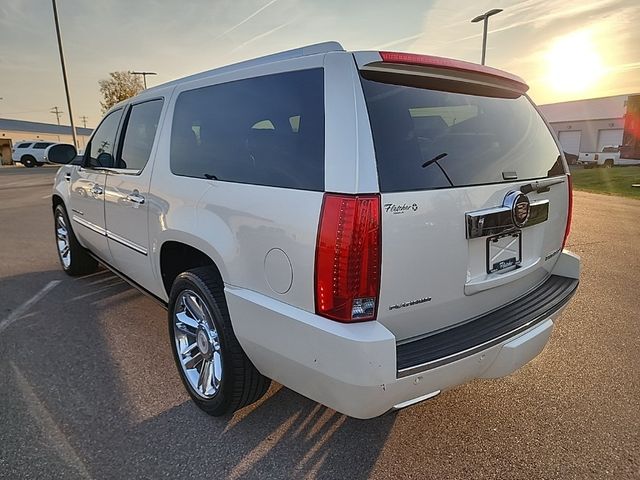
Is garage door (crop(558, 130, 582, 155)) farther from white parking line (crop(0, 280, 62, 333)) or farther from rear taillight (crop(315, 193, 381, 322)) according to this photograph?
rear taillight (crop(315, 193, 381, 322))

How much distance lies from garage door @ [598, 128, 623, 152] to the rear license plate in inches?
2085

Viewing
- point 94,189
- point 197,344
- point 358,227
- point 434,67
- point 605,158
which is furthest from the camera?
point 605,158

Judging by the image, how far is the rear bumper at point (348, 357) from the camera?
1732 millimetres

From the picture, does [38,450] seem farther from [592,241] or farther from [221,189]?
[592,241]

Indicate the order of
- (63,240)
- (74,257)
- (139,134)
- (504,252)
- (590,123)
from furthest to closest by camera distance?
1. (590,123)
2. (63,240)
3. (74,257)
4. (139,134)
5. (504,252)

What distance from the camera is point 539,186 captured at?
2365mm

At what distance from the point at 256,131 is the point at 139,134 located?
1.59m

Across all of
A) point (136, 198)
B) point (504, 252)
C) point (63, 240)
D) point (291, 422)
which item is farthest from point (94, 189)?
point (504, 252)

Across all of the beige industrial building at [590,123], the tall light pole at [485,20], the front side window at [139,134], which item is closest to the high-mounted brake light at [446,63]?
the front side window at [139,134]

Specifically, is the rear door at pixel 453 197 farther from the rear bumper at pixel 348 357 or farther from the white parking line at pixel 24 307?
the white parking line at pixel 24 307

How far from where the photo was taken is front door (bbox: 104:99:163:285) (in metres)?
3.16

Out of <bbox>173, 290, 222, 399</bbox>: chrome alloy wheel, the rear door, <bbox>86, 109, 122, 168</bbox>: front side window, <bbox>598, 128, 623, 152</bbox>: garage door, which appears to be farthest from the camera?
<bbox>598, 128, 623, 152</bbox>: garage door

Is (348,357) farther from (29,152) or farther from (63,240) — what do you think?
(29,152)

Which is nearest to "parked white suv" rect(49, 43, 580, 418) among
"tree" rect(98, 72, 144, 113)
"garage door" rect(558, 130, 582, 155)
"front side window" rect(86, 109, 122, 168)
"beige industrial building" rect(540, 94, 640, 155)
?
"front side window" rect(86, 109, 122, 168)
